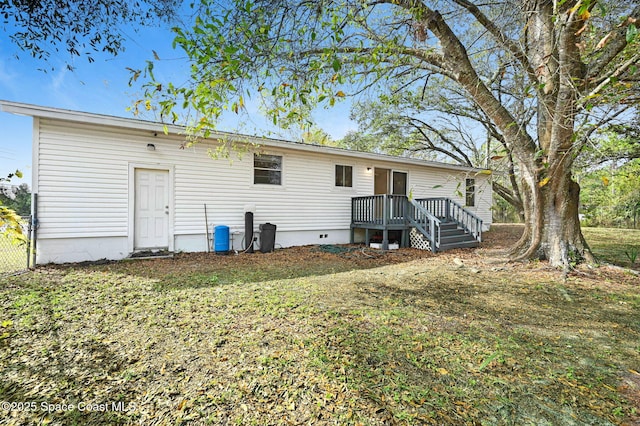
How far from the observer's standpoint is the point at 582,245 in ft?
→ 20.0

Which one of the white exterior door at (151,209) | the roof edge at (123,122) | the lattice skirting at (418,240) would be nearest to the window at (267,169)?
the roof edge at (123,122)

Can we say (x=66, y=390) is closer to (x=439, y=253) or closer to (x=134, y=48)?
(x=134, y=48)

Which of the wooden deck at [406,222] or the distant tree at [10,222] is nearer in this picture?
the distant tree at [10,222]

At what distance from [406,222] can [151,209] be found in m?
7.12

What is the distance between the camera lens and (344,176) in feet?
32.6

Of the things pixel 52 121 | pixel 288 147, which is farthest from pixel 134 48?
pixel 288 147

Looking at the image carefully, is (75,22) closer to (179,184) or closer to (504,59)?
(179,184)

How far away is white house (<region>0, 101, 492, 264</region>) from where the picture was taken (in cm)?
584

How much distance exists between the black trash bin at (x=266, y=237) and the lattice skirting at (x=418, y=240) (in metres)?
4.53

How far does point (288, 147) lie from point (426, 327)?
645 centimetres

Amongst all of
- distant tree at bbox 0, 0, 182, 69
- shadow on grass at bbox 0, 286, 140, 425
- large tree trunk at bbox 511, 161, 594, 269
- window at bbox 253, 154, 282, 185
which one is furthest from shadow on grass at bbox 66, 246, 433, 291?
distant tree at bbox 0, 0, 182, 69

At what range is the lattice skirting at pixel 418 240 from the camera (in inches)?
345

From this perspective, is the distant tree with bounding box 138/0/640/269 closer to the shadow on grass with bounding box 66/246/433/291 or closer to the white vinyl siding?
the white vinyl siding

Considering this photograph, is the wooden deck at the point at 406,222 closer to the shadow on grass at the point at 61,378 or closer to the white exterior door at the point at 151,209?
the white exterior door at the point at 151,209
